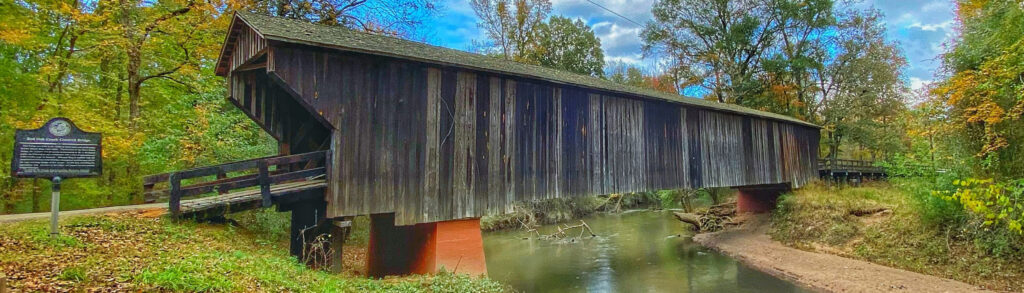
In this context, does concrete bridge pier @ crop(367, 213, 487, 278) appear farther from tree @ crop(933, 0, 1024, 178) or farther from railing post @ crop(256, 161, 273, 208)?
tree @ crop(933, 0, 1024, 178)

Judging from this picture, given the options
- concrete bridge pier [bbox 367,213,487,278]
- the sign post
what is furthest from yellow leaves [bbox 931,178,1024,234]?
the sign post

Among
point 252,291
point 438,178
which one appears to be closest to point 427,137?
point 438,178

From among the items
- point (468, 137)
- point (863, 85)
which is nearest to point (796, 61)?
point (863, 85)

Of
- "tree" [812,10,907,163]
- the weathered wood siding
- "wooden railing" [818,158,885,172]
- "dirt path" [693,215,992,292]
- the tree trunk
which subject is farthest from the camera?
"tree" [812,10,907,163]

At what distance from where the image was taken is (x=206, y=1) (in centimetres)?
1141

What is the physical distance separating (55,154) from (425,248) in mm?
5142

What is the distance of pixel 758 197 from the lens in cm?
1805

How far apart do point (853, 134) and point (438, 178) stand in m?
25.6

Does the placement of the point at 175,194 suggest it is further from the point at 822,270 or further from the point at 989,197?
the point at 822,270

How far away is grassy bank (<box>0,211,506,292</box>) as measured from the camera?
3861mm

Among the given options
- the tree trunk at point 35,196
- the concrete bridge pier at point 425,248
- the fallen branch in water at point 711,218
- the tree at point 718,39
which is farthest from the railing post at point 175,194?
the tree at point 718,39

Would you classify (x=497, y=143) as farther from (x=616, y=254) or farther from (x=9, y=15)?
(x=9, y=15)

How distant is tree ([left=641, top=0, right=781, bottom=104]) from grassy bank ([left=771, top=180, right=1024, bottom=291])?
1107 centimetres

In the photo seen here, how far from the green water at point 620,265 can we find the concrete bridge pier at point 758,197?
2786 millimetres
